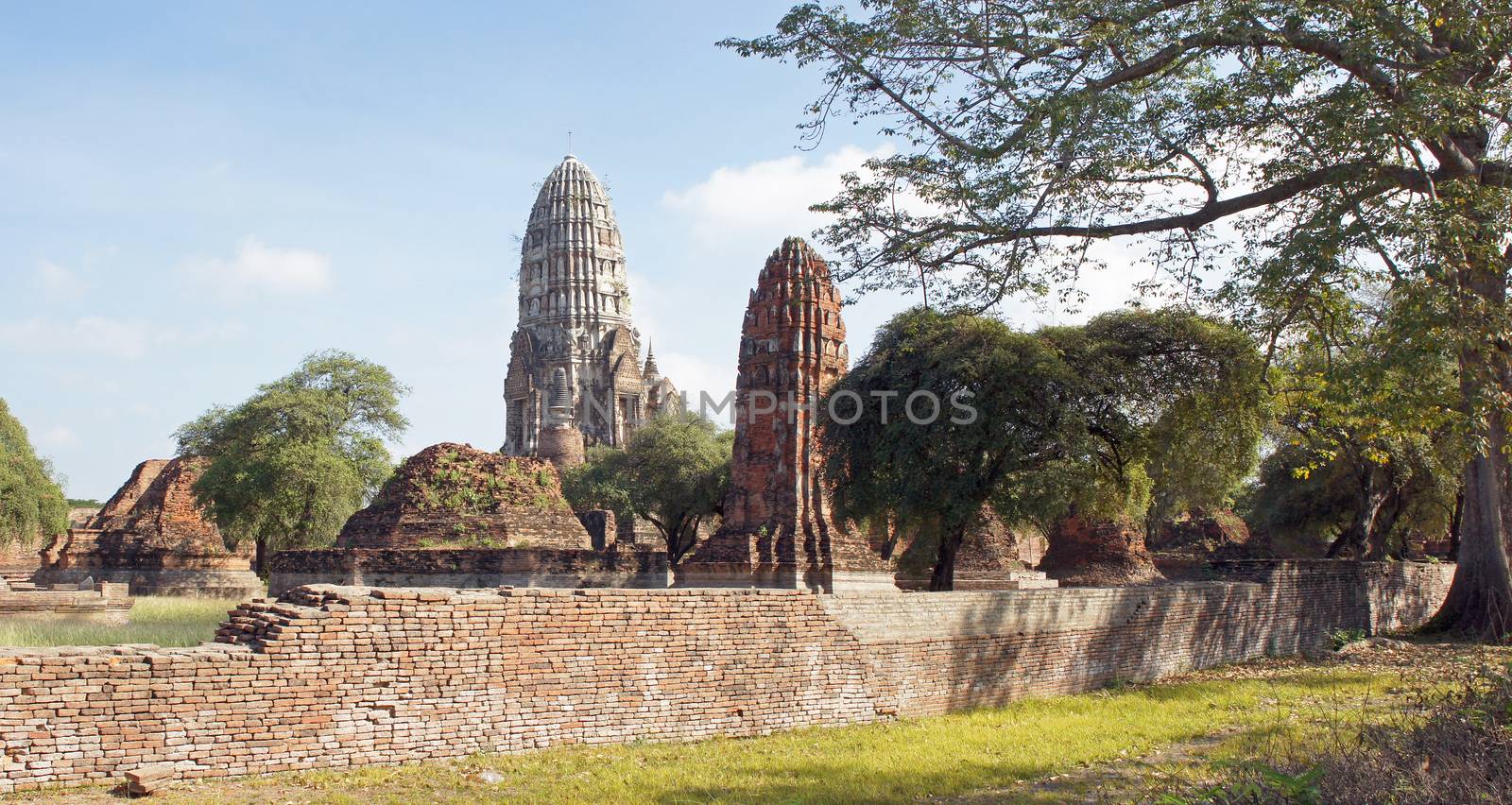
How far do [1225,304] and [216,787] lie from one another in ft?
35.2

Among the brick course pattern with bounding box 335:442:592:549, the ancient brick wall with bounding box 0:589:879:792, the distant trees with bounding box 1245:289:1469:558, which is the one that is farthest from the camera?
the brick course pattern with bounding box 335:442:592:549

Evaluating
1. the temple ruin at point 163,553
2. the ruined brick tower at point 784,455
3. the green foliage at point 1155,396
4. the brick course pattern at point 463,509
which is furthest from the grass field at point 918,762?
the temple ruin at point 163,553

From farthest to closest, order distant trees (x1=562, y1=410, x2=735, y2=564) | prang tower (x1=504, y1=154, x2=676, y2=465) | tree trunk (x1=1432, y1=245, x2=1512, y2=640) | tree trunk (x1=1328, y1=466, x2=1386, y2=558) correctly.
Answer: prang tower (x1=504, y1=154, x2=676, y2=465)
distant trees (x1=562, y1=410, x2=735, y2=564)
tree trunk (x1=1328, y1=466, x2=1386, y2=558)
tree trunk (x1=1432, y1=245, x2=1512, y2=640)

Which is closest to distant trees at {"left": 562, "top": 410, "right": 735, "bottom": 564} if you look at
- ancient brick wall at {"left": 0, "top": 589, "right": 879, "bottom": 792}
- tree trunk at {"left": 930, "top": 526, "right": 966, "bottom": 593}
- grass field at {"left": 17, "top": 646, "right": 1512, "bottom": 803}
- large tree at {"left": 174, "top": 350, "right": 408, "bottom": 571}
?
large tree at {"left": 174, "top": 350, "right": 408, "bottom": 571}

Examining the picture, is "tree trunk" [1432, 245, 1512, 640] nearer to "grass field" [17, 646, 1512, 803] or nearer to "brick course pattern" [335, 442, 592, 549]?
"grass field" [17, 646, 1512, 803]

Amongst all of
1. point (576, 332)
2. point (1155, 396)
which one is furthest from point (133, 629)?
point (576, 332)

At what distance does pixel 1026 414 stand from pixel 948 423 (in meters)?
1.09

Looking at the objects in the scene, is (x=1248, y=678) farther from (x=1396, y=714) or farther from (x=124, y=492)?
(x=124, y=492)

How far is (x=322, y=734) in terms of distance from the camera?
7879 mm

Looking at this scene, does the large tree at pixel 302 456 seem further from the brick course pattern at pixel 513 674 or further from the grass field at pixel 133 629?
the brick course pattern at pixel 513 674

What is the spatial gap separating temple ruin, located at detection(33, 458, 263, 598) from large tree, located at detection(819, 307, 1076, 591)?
19.4m

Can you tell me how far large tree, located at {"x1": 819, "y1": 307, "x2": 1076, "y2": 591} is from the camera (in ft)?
56.8

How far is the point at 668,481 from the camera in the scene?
39406 mm

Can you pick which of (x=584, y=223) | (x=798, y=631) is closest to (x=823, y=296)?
(x=798, y=631)
